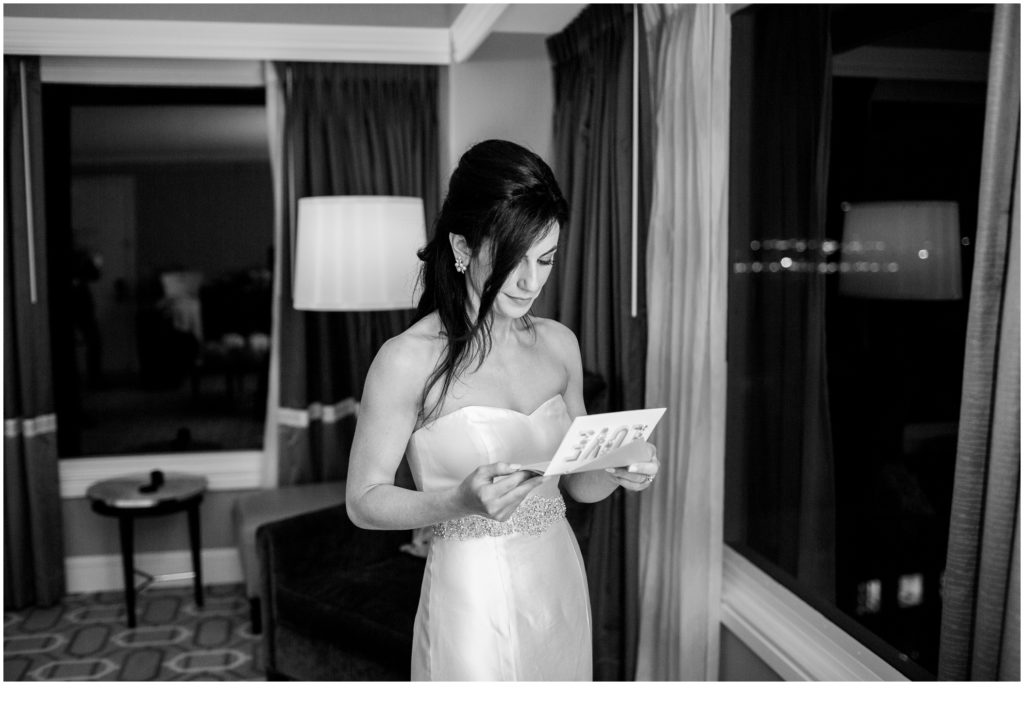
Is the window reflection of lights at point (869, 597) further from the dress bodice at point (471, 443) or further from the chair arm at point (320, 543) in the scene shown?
the chair arm at point (320, 543)

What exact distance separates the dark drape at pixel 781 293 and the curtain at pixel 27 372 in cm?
299

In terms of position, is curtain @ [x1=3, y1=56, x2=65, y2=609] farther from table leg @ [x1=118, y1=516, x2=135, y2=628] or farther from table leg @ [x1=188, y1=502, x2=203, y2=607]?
table leg @ [x1=188, y1=502, x2=203, y2=607]

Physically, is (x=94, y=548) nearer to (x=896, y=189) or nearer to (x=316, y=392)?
(x=316, y=392)

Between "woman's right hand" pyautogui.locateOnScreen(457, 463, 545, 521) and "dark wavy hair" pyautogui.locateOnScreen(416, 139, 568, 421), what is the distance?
287mm

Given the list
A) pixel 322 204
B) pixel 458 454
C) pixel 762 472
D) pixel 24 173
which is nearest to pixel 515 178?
pixel 458 454

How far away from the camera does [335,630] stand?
304 cm

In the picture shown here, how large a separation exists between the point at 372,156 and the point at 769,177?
2.18 m

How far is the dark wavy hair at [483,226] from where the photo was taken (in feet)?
5.56

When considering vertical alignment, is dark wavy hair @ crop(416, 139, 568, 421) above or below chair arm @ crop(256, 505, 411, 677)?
above

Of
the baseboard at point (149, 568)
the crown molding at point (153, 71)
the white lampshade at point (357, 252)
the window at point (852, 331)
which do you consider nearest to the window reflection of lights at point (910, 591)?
the window at point (852, 331)

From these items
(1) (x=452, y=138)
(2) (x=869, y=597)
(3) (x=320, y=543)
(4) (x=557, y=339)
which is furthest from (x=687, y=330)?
(1) (x=452, y=138)

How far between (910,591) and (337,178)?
293cm

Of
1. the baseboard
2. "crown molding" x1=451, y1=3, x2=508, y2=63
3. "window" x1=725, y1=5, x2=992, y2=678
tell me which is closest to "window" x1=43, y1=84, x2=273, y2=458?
the baseboard

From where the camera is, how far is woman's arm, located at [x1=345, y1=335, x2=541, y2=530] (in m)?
1.69
